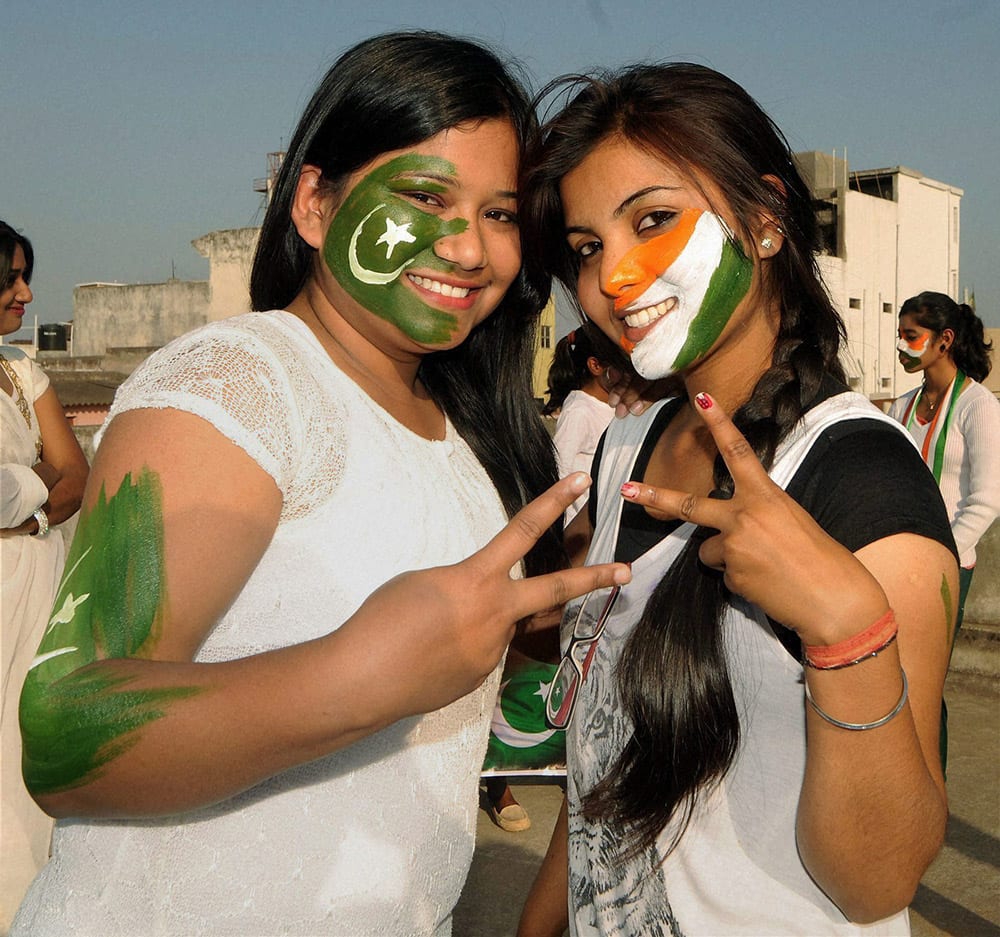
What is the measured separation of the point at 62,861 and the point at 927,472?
53.9 inches

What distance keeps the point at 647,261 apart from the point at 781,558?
69 centimetres

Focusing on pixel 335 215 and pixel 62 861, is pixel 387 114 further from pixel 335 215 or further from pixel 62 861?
pixel 62 861

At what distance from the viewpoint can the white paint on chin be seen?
5.59 ft

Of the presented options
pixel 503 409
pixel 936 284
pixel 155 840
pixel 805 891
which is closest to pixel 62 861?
pixel 155 840

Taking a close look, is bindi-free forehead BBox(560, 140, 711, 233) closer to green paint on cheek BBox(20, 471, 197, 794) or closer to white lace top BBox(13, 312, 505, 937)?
white lace top BBox(13, 312, 505, 937)

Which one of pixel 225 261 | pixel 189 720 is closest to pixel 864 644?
pixel 189 720

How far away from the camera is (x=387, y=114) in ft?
5.50

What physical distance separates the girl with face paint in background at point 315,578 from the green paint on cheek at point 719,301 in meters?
0.37

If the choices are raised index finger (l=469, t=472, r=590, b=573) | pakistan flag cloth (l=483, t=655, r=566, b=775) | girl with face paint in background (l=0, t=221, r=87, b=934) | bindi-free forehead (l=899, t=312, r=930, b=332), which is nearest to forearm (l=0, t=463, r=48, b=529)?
girl with face paint in background (l=0, t=221, r=87, b=934)

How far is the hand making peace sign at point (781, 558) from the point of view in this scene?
125 centimetres

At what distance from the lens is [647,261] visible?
1.75 metres

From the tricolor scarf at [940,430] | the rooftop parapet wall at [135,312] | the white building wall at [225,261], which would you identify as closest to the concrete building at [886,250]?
the white building wall at [225,261]

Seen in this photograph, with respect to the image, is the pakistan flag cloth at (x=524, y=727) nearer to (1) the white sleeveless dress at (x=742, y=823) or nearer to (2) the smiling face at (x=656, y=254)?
(1) the white sleeveless dress at (x=742, y=823)

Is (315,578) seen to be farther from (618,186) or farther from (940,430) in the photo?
(940,430)
